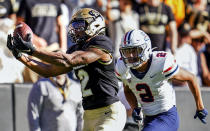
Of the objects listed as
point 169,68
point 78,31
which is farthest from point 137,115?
point 78,31

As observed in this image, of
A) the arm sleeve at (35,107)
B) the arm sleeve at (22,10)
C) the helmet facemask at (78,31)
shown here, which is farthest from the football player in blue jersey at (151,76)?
the arm sleeve at (22,10)

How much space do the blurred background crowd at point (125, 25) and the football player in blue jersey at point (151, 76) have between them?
6.02ft

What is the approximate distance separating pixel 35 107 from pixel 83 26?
2.09 m

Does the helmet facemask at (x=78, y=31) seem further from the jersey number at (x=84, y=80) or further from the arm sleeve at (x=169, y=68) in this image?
the arm sleeve at (x=169, y=68)

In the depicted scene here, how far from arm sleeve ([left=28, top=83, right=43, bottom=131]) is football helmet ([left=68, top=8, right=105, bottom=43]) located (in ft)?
6.39

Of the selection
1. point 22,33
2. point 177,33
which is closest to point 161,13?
point 177,33

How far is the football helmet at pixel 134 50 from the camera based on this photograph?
5.59 m

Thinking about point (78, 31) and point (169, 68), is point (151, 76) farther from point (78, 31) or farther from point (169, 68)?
point (78, 31)

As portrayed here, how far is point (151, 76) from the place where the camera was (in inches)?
223

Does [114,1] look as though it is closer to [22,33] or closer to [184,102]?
[184,102]

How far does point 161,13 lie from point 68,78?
201cm

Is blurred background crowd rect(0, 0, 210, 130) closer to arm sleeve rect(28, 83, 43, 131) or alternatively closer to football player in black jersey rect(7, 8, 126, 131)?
arm sleeve rect(28, 83, 43, 131)

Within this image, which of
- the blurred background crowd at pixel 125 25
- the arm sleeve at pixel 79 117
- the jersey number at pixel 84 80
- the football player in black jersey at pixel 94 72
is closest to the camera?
the football player in black jersey at pixel 94 72

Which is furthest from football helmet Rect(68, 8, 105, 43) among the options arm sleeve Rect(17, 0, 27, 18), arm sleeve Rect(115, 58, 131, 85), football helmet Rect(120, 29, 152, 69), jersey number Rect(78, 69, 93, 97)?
arm sleeve Rect(17, 0, 27, 18)
